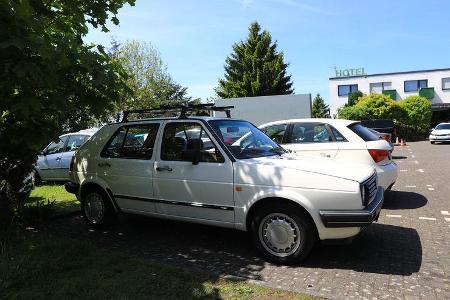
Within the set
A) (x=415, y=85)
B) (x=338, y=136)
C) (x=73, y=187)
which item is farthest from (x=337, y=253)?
(x=415, y=85)

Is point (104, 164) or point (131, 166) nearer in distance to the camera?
point (131, 166)

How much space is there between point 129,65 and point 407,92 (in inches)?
1251

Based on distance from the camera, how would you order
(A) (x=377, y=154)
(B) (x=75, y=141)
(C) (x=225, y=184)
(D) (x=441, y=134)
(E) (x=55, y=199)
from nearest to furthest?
(C) (x=225, y=184)
(A) (x=377, y=154)
(E) (x=55, y=199)
(B) (x=75, y=141)
(D) (x=441, y=134)

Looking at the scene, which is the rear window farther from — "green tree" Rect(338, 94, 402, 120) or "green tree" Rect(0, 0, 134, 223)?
"green tree" Rect(338, 94, 402, 120)

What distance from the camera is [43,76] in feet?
16.8

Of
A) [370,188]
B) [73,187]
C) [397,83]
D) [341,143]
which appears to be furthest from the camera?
[397,83]

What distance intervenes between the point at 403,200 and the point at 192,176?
5045 millimetres

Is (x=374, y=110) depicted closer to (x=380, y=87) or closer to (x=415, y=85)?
(x=380, y=87)

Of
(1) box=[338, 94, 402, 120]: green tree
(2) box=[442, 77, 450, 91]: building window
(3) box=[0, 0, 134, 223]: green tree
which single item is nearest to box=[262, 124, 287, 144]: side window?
(3) box=[0, 0, 134, 223]: green tree

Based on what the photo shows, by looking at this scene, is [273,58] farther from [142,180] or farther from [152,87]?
[142,180]

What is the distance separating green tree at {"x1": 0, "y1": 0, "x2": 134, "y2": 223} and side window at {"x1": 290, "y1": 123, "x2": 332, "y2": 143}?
3.55 m

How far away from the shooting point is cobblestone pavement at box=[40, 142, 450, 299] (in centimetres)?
459

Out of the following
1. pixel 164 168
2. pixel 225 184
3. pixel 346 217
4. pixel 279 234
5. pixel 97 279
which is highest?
pixel 164 168

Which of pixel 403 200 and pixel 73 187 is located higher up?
pixel 73 187
